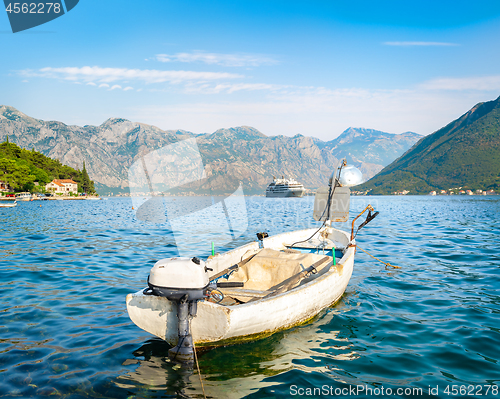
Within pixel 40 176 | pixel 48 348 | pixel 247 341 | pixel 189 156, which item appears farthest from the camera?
pixel 40 176

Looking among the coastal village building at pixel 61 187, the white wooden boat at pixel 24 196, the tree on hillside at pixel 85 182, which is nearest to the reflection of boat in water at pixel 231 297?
the white wooden boat at pixel 24 196

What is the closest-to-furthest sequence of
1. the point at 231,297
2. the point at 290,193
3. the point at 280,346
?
the point at 280,346 < the point at 231,297 < the point at 290,193

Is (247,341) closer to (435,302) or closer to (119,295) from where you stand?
(119,295)

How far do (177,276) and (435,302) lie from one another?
8.22 metres

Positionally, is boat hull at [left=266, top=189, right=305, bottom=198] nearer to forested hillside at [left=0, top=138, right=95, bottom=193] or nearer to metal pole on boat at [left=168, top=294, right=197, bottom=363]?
forested hillside at [left=0, top=138, right=95, bottom=193]

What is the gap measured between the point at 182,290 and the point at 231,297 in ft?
8.40

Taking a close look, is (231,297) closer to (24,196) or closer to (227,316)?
(227,316)

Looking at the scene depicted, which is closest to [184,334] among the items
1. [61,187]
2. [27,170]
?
[27,170]

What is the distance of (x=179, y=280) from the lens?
5672mm

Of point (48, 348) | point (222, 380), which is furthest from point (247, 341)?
point (48, 348)

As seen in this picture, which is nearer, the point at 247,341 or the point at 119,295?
the point at 247,341

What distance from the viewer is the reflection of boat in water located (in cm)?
573

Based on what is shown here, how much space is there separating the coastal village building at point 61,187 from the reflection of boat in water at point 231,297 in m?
138

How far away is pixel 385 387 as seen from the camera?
5230 mm
